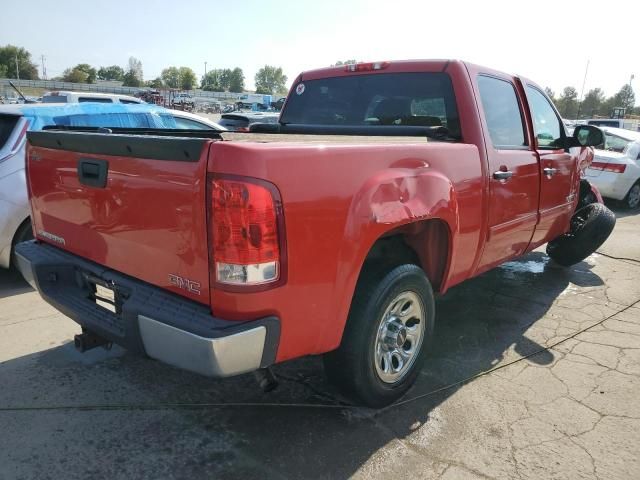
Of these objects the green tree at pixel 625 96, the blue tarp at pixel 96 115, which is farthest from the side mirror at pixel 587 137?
the green tree at pixel 625 96

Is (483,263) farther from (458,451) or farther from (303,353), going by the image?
(303,353)

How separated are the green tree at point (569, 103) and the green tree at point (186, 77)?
10525 centimetres

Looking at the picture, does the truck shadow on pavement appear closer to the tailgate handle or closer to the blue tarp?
the tailgate handle

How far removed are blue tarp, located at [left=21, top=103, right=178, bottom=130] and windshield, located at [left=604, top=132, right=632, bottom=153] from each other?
8.84 meters

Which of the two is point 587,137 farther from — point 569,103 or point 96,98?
point 569,103

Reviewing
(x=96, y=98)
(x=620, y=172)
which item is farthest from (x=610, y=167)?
(x=96, y=98)

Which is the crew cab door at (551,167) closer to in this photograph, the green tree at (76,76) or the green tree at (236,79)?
the green tree at (76,76)

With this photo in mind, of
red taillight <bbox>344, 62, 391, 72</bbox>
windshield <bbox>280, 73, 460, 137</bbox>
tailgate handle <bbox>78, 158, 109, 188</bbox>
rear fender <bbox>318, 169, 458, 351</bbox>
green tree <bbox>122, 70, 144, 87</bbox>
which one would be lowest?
rear fender <bbox>318, 169, 458, 351</bbox>

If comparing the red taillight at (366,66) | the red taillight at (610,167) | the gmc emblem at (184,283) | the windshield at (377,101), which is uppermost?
the red taillight at (366,66)

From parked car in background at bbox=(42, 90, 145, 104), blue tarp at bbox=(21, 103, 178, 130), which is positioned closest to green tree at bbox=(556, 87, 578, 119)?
parked car in background at bbox=(42, 90, 145, 104)

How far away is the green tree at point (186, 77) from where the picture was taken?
153m

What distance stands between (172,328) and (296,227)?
0.65 metres

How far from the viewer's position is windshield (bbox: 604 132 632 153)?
10.3 m

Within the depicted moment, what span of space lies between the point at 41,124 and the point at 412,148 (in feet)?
13.4
